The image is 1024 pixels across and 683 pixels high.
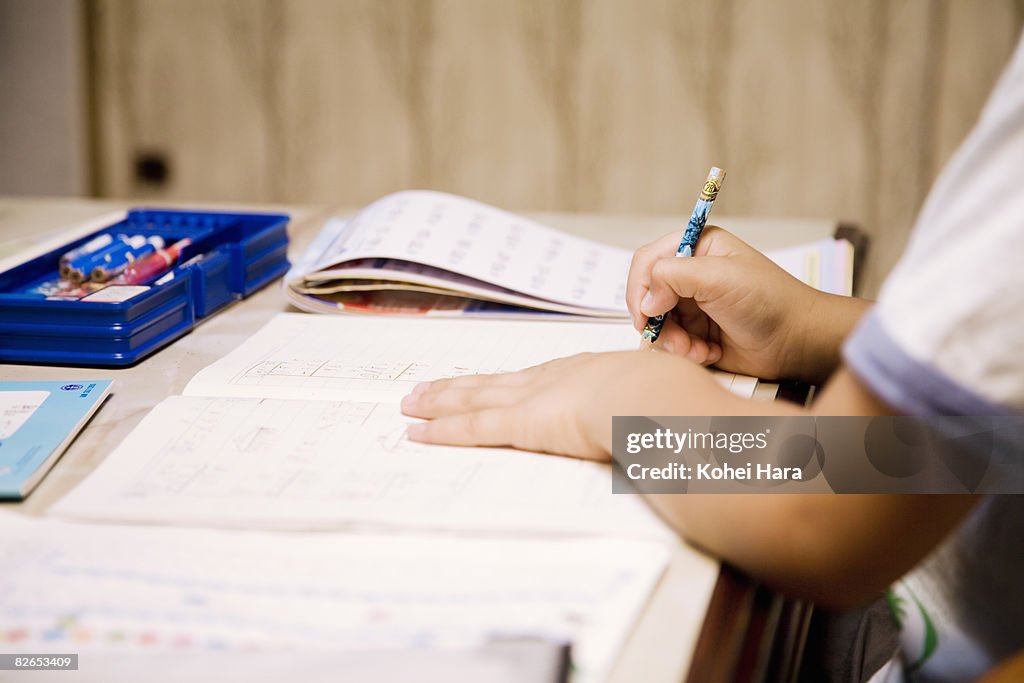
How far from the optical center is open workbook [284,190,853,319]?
828mm

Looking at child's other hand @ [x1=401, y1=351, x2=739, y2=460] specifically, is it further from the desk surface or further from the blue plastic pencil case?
the blue plastic pencil case

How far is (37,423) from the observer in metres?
0.58

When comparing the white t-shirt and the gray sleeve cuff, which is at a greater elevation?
the white t-shirt

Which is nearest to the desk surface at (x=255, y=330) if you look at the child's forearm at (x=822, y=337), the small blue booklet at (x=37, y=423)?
the small blue booklet at (x=37, y=423)

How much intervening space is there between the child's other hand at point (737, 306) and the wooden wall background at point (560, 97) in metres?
1.40

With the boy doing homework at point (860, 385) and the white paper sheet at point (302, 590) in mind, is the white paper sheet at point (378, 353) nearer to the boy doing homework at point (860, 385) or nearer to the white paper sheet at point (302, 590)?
the boy doing homework at point (860, 385)

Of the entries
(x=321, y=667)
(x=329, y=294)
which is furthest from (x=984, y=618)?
(x=329, y=294)

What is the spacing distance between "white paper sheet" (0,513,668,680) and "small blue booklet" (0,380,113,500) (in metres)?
0.04

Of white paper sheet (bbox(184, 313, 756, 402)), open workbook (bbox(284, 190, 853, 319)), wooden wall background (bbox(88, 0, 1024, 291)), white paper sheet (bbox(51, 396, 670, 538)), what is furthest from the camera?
wooden wall background (bbox(88, 0, 1024, 291))

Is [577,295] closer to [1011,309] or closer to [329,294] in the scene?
[329,294]

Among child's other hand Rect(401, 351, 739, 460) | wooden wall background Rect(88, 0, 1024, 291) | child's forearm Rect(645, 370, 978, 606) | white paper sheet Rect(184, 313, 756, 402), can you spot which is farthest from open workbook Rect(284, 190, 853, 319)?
wooden wall background Rect(88, 0, 1024, 291)

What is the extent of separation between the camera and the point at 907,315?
37cm

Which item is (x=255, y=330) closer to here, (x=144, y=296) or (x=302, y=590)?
(x=144, y=296)

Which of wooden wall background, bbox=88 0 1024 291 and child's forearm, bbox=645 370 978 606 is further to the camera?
wooden wall background, bbox=88 0 1024 291
